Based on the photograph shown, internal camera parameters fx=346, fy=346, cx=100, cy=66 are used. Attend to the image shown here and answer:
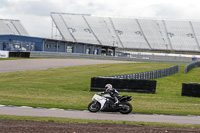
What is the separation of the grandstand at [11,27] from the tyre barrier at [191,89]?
265ft

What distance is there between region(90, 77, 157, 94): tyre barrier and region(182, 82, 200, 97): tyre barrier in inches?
80.1

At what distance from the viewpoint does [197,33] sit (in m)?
105

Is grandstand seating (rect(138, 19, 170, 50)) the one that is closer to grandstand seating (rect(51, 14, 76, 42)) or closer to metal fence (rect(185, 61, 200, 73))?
grandstand seating (rect(51, 14, 76, 42))

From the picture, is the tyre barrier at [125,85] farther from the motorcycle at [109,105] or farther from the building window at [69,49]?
the building window at [69,49]

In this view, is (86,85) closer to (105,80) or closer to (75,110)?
(105,80)

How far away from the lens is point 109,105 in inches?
549

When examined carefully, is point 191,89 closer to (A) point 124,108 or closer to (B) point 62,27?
(A) point 124,108

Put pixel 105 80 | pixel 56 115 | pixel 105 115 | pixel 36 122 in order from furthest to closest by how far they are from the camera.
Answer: pixel 105 80 → pixel 105 115 → pixel 56 115 → pixel 36 122

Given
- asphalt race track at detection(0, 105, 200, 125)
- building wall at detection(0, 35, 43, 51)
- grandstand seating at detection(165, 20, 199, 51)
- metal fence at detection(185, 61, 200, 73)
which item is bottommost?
asphalt race track at detection(0, 105, 200, 125)

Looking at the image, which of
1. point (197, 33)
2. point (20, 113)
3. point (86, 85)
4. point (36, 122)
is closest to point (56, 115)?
point (20, 113)

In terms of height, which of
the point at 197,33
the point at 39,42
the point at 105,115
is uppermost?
the point at 197,33

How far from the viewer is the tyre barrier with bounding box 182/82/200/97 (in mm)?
21797

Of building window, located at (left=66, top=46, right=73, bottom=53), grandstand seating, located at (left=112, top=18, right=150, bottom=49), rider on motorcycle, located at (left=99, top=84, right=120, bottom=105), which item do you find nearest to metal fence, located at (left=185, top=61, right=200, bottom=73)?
building window, located at (left=66, top=46, right=73, bottom=53)

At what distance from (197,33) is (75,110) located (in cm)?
9620
